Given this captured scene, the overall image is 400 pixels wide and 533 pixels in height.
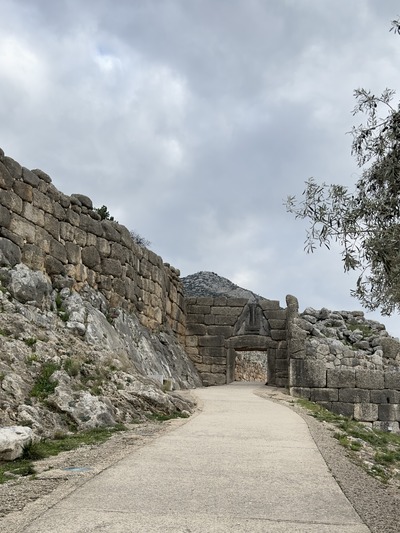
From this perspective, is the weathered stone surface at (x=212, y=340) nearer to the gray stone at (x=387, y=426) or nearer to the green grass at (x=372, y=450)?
the gray stone at (x=387, y=426)

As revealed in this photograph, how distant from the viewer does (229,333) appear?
20656mm

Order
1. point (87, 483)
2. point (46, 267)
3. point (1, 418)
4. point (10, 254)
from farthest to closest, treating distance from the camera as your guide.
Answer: point (46, 267) → point (10, 254) → point (1, 418) → point (87, 483)

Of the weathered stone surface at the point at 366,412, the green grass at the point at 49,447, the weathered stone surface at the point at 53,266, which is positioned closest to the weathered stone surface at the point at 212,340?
the weathered stone surface at the point at 366,412

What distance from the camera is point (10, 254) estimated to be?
37.1ft

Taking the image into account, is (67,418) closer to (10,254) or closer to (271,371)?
(10,254)

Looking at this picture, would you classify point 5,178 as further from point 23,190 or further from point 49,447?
→ point 49,447

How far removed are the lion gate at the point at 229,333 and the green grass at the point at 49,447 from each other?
12332mm

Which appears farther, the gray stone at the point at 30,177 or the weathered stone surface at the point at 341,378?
the weathered stone surface at the point at 341,378

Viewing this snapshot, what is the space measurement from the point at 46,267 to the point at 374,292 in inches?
307

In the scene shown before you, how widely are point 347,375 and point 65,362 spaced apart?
9.58m

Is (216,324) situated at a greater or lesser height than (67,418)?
greater

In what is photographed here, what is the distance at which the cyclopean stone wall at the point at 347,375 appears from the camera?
15961 mm

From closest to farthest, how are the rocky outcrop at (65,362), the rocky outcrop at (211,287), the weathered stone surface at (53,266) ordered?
the rocky outcrop at (65,362), the weathered stone surface at (53,266), the rocky outcrop at (211,287)

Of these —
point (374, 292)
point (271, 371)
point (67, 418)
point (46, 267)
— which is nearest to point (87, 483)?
point (67, 418)
